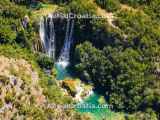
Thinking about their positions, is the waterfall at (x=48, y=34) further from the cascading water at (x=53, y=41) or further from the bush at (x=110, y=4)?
the bush at (x=110, y=4)

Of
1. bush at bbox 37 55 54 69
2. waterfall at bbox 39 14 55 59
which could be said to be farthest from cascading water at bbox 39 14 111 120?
bush at bbox 37 55 54 69

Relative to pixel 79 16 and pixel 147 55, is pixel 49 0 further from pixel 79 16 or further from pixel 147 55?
pixel 147 55

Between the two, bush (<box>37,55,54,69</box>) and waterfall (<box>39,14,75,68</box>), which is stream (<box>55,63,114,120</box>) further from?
waterfall (<box>39,14,75,68</box>)

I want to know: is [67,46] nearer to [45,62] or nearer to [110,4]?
[45,62]

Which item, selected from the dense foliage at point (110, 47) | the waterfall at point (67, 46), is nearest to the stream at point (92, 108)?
the dense foliage at point (110, 47)

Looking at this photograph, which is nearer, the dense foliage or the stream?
the stream

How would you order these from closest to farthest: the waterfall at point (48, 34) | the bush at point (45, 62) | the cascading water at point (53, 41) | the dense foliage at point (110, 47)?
1. the dense foliage at point (110, 47)
2. the bush at point (45, 62)
3. the cascading water at point (53, 41)
4. the waterfall at point (48, 34)
